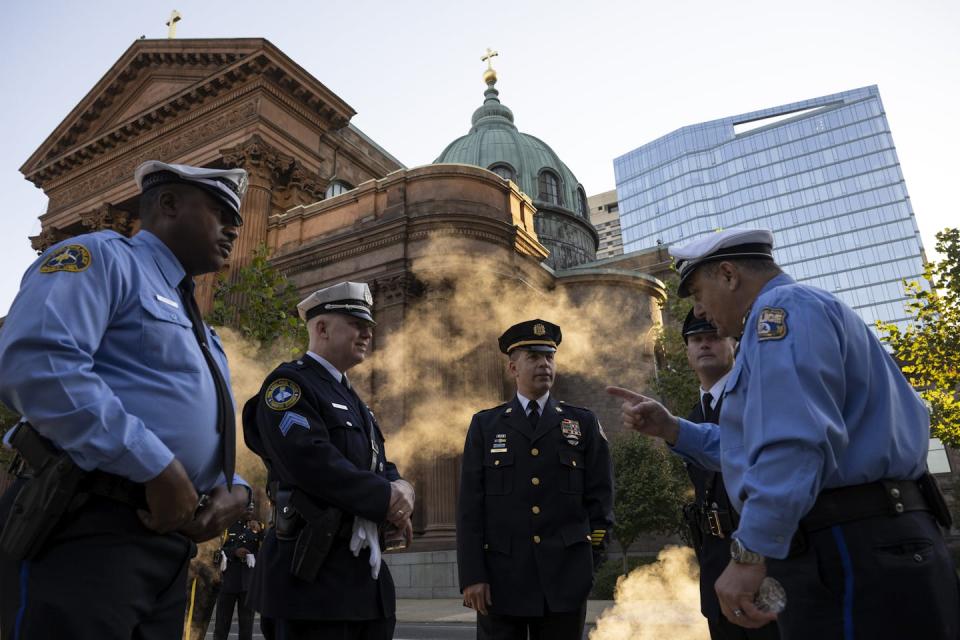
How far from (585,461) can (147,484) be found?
301 cm

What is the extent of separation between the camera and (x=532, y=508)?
4.13m

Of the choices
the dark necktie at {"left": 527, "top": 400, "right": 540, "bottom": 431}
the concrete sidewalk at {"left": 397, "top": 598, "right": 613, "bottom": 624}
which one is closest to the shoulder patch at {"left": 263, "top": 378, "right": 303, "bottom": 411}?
the dark necktie at {"left": 527, "top": 400, "right": 540, "bottom": 431}

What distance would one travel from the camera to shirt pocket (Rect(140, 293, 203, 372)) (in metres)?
2.29

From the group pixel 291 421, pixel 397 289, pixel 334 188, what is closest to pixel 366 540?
pixel 291 421

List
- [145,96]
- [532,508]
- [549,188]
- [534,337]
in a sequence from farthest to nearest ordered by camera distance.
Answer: [549,188]
[145,96]
[534,337]
[532,508]

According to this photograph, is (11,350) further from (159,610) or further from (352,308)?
(352,308)

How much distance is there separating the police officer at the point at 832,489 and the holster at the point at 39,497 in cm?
205

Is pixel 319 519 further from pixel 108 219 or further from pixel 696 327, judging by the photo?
pixel 108 219

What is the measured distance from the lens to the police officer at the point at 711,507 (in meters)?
3.66

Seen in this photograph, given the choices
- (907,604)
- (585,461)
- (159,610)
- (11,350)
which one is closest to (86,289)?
(11,350)

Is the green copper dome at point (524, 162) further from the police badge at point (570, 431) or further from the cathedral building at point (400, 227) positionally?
the police badge at point (570, 431)

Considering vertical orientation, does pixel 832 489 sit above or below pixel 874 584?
above

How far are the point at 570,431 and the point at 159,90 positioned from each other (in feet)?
101

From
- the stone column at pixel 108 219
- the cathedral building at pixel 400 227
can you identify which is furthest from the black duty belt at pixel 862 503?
the stone column at pixel 108 219
